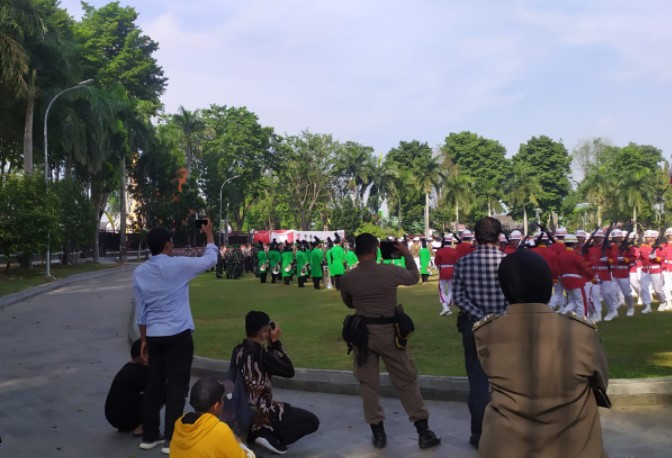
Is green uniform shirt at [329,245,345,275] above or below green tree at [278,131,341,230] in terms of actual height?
below

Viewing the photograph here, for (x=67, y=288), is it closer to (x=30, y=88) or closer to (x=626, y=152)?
(x=30, y=88)

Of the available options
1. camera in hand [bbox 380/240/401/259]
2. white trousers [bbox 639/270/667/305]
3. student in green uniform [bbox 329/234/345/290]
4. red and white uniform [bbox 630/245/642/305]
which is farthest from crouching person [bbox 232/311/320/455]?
student in green uniform [bbox 329/234/345/290]

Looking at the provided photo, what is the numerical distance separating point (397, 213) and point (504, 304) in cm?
7490

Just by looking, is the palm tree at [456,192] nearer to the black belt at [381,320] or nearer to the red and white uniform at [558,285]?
the red and white uniform at [558,285]

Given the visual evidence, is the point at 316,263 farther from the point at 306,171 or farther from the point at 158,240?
the point at 306,171

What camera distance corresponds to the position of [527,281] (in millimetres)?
2812

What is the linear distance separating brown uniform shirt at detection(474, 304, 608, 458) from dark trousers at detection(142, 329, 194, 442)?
11.1 ft

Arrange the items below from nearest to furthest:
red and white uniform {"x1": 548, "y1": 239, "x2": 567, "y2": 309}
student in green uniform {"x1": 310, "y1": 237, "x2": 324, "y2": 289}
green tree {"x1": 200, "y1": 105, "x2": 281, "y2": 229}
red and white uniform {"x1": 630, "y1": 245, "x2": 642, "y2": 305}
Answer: red and white uniform {"x1": 548, "y1": 239, "x2": 567, "y2": 309}
red and white uniform {"x1": 630, "y1": 245, "x2": 642, "y2": 305}
student in green uniform {"x1": 310, "y1": 237, "x2": 324, "y2": 289}
green tree {"x1": 200, "y1": 105, "x2": 281, "y2": 229}

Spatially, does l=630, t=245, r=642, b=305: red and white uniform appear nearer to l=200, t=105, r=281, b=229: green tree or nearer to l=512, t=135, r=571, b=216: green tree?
l=200, t=105, r=281, b=229: green tree

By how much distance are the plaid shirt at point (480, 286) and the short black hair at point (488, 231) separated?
0.26 ft

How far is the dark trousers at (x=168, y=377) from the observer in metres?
5.51

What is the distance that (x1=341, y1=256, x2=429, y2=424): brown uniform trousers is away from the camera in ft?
17.9

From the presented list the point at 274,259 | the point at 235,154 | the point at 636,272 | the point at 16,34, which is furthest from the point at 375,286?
the point at 235,154

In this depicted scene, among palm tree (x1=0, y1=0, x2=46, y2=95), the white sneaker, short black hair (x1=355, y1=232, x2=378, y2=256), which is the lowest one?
the white sneaker
